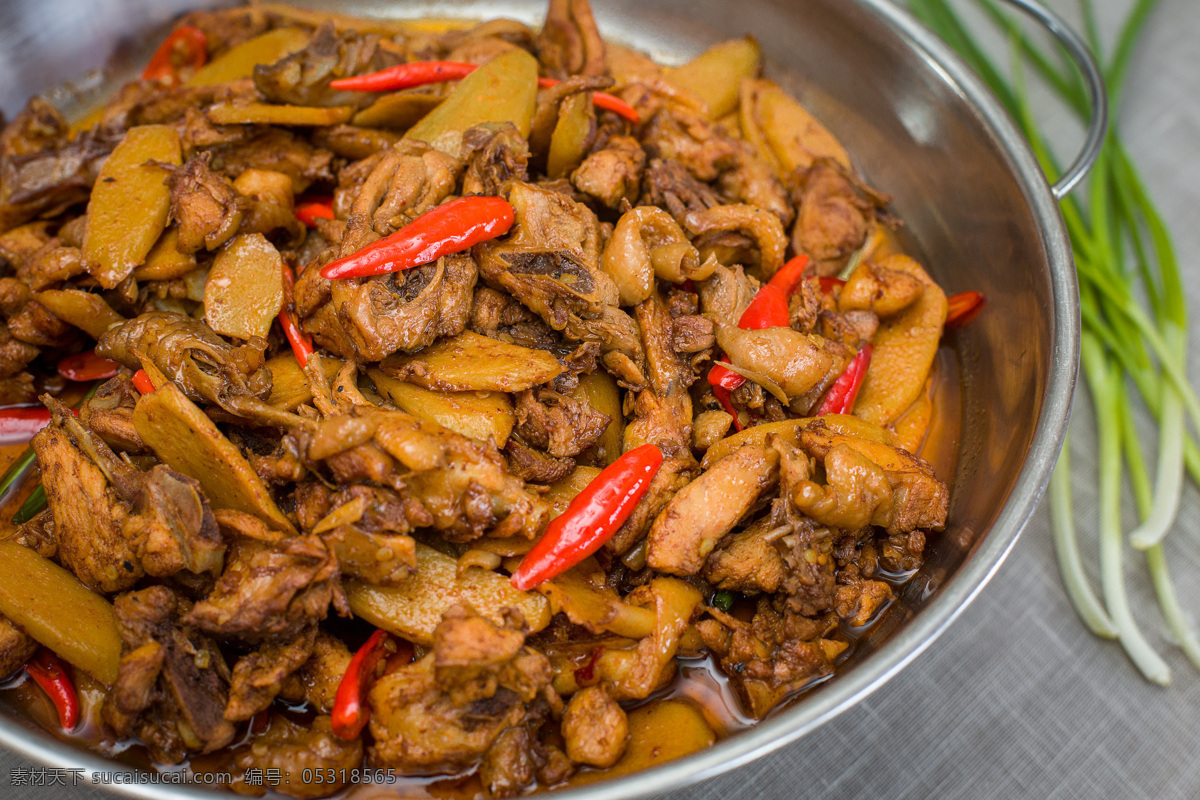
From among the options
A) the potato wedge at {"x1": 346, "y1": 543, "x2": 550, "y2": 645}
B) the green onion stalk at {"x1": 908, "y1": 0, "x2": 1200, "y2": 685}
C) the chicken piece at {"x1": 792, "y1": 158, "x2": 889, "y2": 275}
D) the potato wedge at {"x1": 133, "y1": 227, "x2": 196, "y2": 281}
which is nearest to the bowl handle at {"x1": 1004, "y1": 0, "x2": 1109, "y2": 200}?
the green onion stalk at {"x1": 908, "y1": 0, "x2": 1200, "y2": 685}

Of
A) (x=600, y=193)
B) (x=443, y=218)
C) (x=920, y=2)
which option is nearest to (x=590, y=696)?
(x=443, y=218)

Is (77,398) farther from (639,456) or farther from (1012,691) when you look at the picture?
(1012,691)

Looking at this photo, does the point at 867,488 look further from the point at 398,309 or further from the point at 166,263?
the point at 166,263

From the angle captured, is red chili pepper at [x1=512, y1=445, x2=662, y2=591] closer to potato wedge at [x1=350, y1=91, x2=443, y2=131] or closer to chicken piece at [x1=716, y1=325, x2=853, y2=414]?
chicken piece at [x1=716, y1=325, x2=853, y2=414]

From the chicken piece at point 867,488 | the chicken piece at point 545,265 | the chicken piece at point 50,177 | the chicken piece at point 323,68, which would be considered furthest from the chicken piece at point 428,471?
the chicken piece at point 50,177

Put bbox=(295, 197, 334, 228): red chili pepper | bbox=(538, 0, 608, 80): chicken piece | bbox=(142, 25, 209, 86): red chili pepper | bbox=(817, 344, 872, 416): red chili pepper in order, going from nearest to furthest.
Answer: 1. bbox=(817, 344, 872, 416): red chili pepper
2. bbox=(295, 197, 334, 228): red chili pepper
3. bbox=(538, 0, 608, 80): chicken piece
4. bbox=(142, 25, 209, 86): red chili pepper

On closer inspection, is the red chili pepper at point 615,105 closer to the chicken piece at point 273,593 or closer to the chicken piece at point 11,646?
the chicken piece at point 273,593
